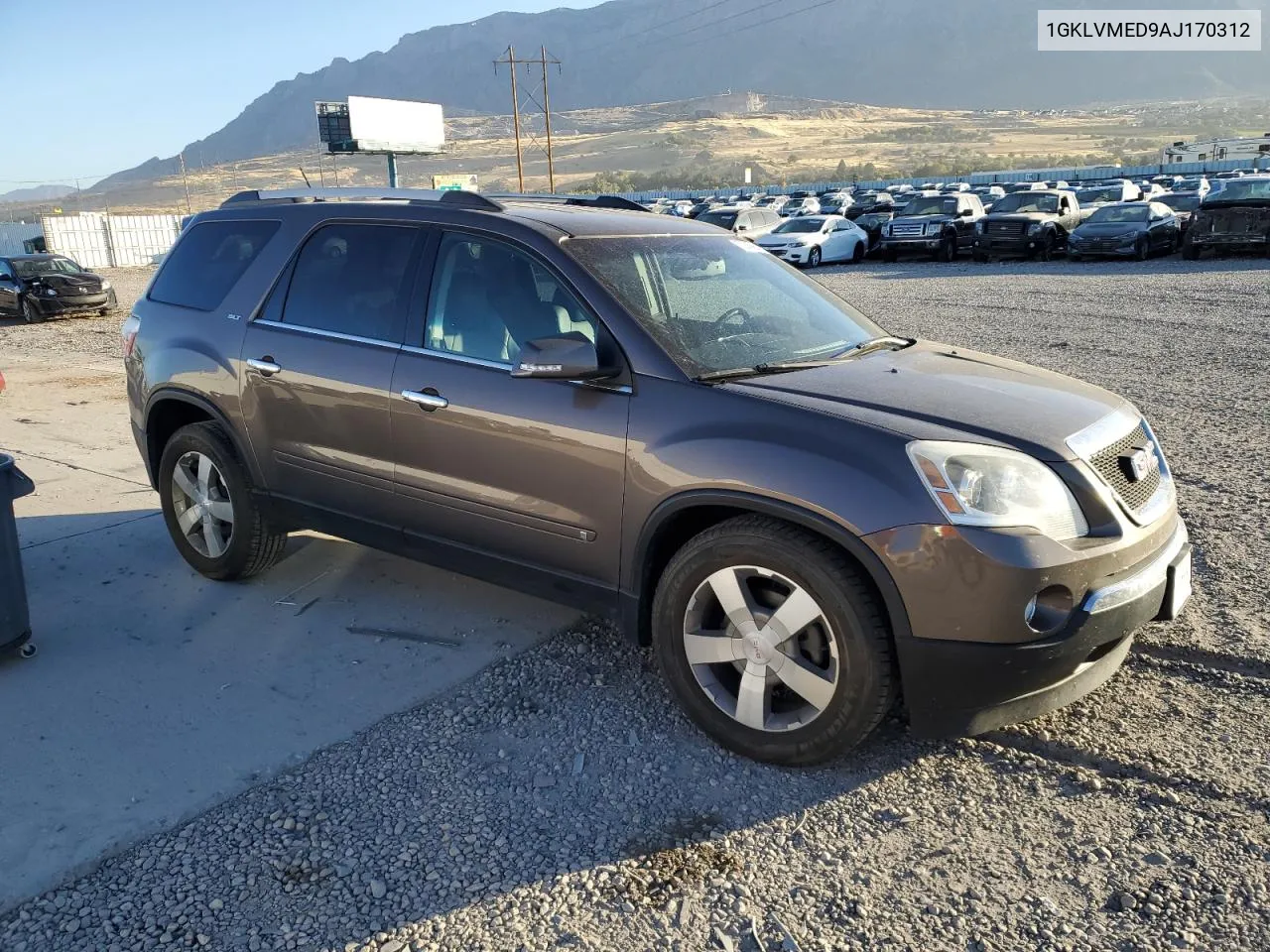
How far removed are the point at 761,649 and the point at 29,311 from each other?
20.3 m

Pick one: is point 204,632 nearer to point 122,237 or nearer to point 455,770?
point 455,770

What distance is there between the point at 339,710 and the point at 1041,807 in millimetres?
2467

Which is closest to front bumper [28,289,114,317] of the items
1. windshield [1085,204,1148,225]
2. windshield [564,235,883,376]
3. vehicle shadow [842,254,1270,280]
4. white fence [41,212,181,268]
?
vehicle shadow [842,254,1270,280]

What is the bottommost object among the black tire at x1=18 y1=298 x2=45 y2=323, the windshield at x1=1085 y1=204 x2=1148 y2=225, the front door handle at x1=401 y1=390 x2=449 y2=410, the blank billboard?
the black tire at x1=18 y1=298 x2=45 y2=323

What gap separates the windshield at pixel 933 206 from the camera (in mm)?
24883

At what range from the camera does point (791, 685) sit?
319cm

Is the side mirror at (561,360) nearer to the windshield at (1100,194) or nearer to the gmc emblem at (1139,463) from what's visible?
the gmc emblem at (1139,463)

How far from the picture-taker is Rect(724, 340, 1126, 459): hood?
3.08 m

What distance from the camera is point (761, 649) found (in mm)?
3213

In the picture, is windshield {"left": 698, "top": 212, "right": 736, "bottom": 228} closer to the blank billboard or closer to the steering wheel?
the steering wheel

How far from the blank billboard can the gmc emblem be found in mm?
59094

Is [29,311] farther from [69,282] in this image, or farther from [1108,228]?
[1108,228]

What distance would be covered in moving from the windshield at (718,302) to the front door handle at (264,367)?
1.54 m

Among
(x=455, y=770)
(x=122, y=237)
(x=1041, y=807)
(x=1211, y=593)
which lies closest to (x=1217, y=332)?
(x=1211, y=593)
